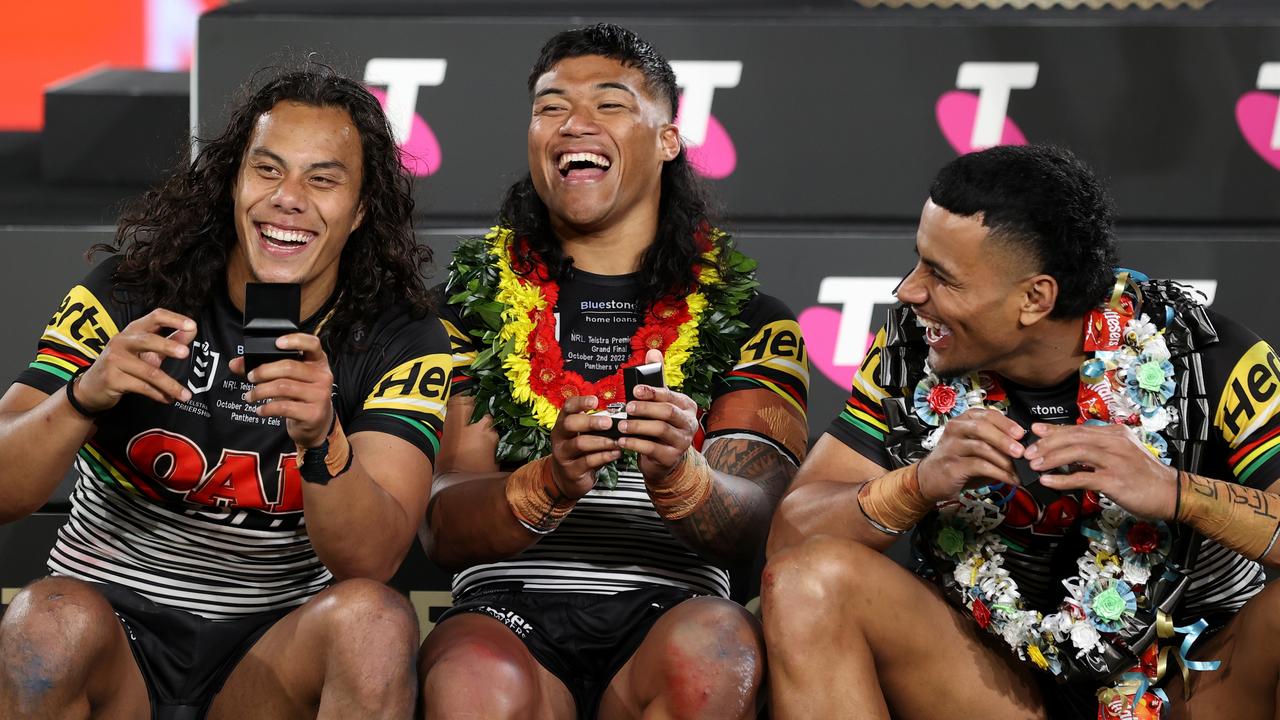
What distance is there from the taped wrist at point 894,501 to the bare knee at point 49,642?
3.87 ft

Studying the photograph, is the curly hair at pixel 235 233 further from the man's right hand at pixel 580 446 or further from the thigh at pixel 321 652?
the thigh at pixel 321 652

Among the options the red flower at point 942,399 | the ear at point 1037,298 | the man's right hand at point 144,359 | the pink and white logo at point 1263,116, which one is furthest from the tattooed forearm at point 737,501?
the pink and white logo at point 1263,116

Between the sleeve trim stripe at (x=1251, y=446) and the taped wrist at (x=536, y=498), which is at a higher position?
the sleeve trim stripe at (x=1251, y=446)

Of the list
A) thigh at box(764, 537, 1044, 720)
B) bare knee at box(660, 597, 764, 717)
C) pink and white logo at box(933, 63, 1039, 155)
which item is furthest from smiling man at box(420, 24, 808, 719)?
pink and white logo at box(933, 63, 1039, 155)

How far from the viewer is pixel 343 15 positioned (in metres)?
3.64

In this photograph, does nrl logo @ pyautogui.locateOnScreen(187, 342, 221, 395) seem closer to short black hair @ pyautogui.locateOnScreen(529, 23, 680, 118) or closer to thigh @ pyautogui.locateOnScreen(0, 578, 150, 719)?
thigh @ pyautogui.locateOnScreen(0, 578, 150, 719)

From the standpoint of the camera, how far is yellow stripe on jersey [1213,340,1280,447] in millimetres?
2365

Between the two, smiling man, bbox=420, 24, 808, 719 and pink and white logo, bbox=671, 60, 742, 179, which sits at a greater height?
pink and white logo, bbox=671, 60, 742, 179

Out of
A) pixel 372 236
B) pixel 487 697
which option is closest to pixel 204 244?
pixel 372 236

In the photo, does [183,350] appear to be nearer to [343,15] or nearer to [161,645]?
[161,645]

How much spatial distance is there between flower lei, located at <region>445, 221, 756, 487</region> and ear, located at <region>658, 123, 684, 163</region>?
0.21m

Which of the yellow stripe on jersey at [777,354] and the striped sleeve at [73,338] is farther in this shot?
the yellow stripe on jersey at [777,354]

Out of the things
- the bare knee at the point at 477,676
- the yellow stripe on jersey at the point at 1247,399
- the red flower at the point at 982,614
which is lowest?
the bare knee at the point at 477,676

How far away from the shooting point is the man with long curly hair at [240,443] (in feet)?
6.97
